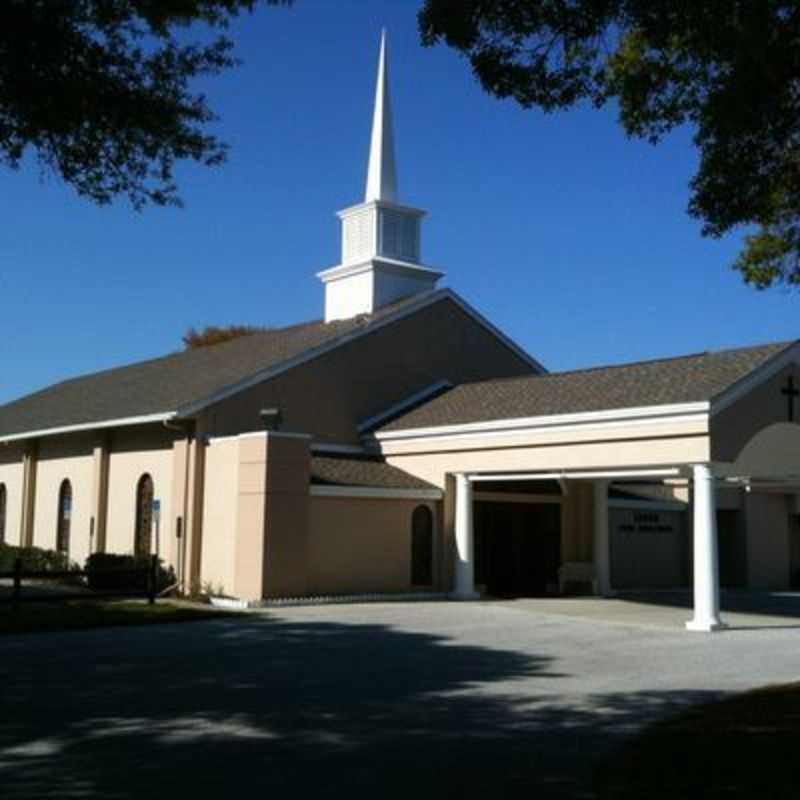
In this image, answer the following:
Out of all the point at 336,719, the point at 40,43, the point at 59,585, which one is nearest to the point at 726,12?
the point at 40,43

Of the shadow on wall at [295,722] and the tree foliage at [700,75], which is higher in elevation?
the tree foliage at [700,75]

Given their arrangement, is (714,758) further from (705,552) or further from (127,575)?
(127,575)

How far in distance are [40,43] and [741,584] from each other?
2825 cm

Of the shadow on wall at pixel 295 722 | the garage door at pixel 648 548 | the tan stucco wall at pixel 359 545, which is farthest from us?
the garage door at pixel 648 548

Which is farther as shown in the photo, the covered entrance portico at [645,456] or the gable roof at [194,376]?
the gable roof at [194,376]

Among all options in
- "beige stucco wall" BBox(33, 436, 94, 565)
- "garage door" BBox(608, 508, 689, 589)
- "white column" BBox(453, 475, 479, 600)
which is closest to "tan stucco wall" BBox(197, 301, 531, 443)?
"white column" BBox(453, 475, 479, 600)

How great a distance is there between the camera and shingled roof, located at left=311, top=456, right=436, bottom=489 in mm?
25484

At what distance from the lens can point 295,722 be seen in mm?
10352

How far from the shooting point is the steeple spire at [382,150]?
3356 centimetres

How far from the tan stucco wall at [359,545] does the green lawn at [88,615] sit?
130 inches

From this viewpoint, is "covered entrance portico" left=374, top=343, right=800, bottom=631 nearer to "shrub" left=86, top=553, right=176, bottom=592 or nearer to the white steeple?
the white steeple

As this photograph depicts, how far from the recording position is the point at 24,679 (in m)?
12.9

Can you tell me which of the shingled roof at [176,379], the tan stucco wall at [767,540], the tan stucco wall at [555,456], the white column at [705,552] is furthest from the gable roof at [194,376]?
the white column at [705,552]

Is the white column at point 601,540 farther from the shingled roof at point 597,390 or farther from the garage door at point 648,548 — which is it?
the shingled roof at point 597,390
